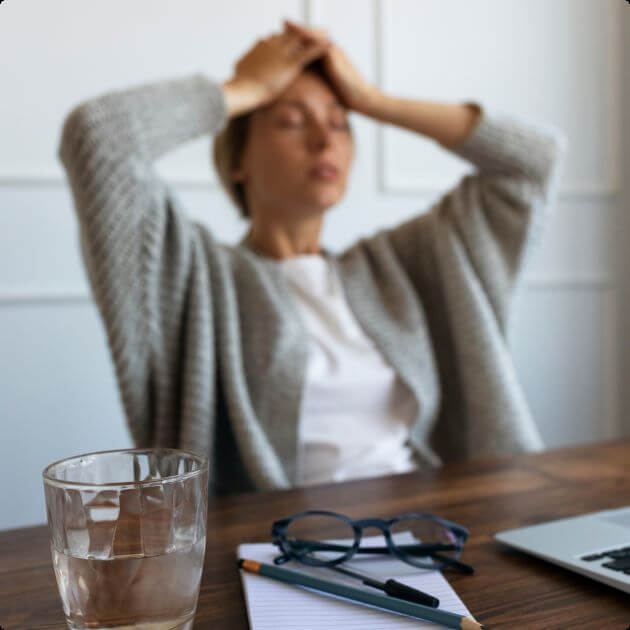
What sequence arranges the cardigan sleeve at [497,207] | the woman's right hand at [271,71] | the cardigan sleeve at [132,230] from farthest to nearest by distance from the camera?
1. the cardigan sleeve at [497,207]
2. the woman's right hand at [271,71]
3. the cardigan sleeve at [132,230]

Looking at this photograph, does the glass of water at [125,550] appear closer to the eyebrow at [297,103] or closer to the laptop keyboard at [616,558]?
the laptop keyboard at [616,558]

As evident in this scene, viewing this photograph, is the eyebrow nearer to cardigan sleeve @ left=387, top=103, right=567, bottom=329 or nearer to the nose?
the nose

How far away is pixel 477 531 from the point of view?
1.79 feet

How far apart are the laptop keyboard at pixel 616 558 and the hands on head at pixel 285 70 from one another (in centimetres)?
75

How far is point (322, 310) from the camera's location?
103cm

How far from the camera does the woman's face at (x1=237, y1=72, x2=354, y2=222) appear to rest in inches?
40.3

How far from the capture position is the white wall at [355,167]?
1434 mm

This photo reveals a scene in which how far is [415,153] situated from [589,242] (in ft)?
2.01

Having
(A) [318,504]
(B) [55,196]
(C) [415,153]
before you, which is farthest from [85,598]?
(C) [415,153]

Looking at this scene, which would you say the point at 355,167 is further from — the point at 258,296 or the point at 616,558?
the point at 616,558

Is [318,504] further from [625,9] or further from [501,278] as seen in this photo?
[625,9]

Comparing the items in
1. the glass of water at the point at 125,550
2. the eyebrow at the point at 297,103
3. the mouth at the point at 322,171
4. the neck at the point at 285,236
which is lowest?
the glass of water at the point at 125,550

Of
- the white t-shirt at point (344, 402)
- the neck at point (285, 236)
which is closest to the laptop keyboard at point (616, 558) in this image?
the white t-shirt at point (344, 402)

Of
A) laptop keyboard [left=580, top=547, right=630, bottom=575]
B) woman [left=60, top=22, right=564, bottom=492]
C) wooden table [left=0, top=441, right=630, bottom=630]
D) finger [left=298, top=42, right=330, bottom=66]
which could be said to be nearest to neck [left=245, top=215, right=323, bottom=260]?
woman [left=60, top=22, right=564, bottom=492]
